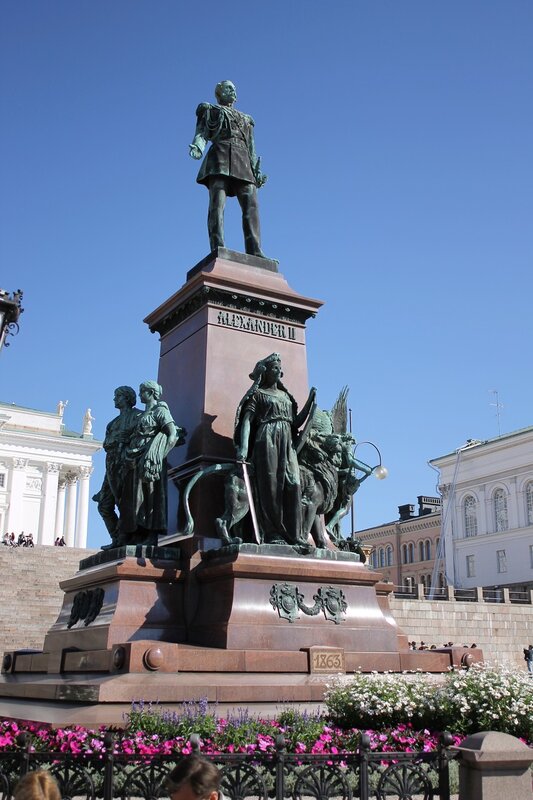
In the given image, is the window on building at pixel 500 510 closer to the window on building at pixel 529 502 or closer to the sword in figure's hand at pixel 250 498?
the window on building at pixel 529 502

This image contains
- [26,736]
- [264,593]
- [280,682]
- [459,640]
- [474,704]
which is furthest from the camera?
[459,640]

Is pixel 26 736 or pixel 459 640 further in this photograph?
pixel 459 640

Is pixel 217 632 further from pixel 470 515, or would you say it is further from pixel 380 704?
pixel 470 515

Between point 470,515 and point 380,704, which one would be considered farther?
point 470,515

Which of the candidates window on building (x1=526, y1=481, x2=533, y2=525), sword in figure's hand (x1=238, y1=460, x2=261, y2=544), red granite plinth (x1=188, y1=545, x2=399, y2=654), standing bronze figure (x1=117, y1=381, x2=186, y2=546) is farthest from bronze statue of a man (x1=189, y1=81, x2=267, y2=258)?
window on building (x1=526, y1=481, x2=533, y2=525)

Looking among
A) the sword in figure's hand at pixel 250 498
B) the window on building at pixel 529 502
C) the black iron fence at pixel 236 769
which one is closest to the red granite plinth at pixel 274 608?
the sword in figure's hand at pixel 250 498

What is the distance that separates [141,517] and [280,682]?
2.73 m

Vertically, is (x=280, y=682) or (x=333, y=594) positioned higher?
(x=333, y=594)

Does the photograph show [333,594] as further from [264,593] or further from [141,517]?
[141,517]

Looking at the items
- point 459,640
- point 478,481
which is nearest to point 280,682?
point 459,640

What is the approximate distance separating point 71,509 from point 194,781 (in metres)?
94.1

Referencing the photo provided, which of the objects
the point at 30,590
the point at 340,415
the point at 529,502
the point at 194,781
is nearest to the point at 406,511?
the point at 529,502

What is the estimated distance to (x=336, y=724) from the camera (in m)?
8.16

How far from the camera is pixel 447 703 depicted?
25.9 feet
